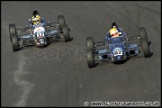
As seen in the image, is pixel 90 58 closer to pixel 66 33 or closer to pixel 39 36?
pixel 66 33

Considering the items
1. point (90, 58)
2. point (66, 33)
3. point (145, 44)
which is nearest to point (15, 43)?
point (66, 33)

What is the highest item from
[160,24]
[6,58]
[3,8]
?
[3,8]

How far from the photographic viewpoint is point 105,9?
Answer: 24109 mm

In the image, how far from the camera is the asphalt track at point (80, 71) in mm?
13617

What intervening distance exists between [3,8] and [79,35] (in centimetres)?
935

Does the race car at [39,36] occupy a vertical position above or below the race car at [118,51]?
above

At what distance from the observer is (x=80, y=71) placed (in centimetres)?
1564

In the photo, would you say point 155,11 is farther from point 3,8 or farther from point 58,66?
point 3,8

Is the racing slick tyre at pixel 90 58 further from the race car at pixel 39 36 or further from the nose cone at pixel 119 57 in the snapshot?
the race car at pixel 39 36

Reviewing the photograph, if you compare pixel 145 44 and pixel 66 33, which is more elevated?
pixel 66 33

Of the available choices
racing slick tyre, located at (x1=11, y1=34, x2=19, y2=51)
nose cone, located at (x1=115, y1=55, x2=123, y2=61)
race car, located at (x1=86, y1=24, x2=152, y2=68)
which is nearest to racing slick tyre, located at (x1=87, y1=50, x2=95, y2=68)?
race car, located at (x1=86, y1=24, x2=152, y2=68)

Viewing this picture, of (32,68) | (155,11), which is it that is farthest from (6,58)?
(155,11)

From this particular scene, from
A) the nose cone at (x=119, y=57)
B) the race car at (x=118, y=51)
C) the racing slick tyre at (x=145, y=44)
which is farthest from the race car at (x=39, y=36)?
the racing slick tyre at (x=145, y=44)

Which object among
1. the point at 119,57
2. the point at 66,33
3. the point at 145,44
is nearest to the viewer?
the point at 119,57
